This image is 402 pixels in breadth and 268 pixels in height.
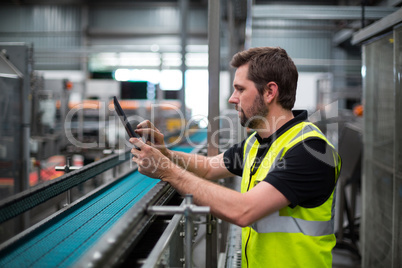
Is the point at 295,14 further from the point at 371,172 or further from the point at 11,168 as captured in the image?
the point at 11,168

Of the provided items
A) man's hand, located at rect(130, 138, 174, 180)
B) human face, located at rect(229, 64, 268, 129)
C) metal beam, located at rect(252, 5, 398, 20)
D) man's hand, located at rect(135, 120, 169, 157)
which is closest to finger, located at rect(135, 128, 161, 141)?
man's hand, located at rect(135, 120, 169, 157)

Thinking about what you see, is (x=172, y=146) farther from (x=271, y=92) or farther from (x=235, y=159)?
(x=271, y=92)

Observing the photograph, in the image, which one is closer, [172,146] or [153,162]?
[153,162]

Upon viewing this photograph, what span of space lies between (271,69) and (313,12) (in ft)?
6.50

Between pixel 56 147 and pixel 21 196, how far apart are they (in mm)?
4656

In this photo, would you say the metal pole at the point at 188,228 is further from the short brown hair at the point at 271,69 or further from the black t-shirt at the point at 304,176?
the short brown hair at the point at 271,69

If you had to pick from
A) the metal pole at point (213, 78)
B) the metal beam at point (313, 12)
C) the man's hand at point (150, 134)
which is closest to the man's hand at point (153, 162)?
the man's hand at point (150, 134)

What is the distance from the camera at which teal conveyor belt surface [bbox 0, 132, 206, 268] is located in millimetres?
962

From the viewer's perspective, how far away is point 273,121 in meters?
1.54

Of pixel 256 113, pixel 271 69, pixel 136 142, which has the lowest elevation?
pixel 136 142

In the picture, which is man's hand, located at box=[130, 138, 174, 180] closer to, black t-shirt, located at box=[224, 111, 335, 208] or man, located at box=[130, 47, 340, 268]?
man, located at box=[130, 47, 340, 268]

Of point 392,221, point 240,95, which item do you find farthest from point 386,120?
point 240,95

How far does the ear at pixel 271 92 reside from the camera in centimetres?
148

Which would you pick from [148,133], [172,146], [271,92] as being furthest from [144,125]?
[172,146]
